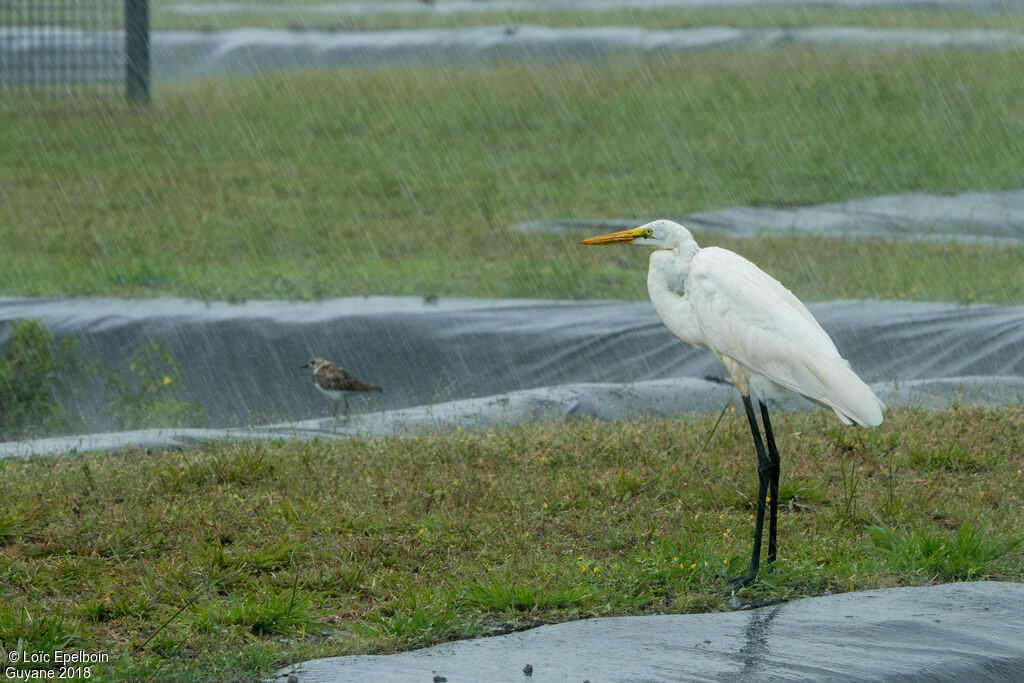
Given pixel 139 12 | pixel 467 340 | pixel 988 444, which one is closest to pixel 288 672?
pixel 988 444

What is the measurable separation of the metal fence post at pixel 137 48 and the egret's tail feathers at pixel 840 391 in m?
15.2

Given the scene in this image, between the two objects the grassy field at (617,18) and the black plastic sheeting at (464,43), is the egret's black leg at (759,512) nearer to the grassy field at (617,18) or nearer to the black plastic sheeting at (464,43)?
the black plastic sheeting at (464,43)

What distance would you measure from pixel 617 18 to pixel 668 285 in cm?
2590

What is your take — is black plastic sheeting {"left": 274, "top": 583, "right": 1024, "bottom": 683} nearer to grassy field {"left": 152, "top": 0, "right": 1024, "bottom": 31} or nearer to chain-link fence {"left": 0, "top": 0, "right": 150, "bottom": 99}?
chain-link fence {"left": 0, "top": 0, "right": 150, "bottom": 99}

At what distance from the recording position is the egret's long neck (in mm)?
4562

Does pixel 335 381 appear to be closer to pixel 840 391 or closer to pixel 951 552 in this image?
pixel 840 391

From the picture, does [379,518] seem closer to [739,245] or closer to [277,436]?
[277,436]

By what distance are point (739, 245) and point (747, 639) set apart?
26.0ft

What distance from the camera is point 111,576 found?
4.35 m

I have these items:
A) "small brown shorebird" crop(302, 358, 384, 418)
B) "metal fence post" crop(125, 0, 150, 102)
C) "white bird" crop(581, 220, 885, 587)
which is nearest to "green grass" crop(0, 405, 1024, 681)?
"white bird" crop(581, 220, 885, 587)

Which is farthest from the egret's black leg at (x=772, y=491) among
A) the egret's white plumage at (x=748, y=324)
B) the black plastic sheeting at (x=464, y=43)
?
the black plastic sheeting at (x=464, y=43)

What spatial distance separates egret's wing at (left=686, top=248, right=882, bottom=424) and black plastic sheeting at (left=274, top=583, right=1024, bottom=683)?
Answer: 2.27 feet

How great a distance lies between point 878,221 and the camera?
12.2m

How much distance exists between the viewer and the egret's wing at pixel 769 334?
416cm
